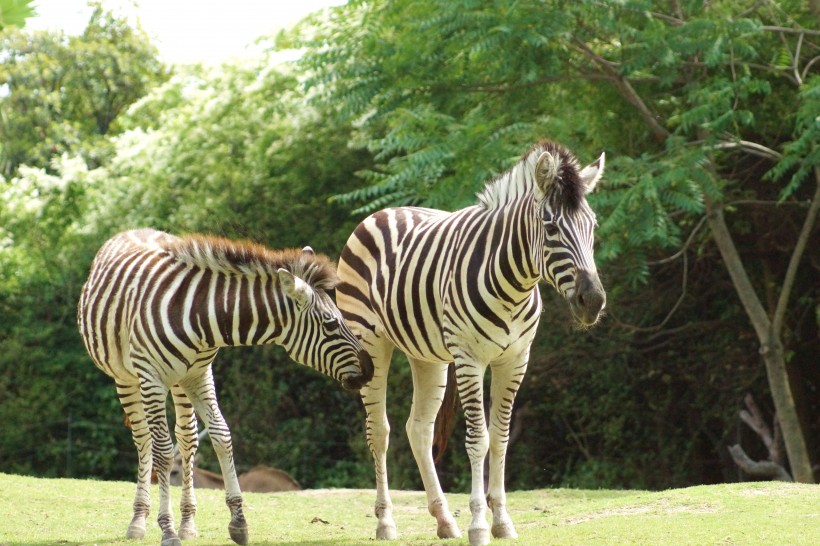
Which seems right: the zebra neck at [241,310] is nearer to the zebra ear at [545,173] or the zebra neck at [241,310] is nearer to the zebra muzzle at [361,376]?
the zebra muzzle at [361,376]

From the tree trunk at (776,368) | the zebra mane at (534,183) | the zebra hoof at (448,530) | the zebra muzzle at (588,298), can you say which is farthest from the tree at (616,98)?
the zebra muzzle at (588,298)

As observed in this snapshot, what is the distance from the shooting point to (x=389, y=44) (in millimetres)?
11352

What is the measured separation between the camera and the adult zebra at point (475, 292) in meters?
6.03

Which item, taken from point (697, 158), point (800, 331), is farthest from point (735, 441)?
point (697, 158)

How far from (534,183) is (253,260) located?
6.05 ft

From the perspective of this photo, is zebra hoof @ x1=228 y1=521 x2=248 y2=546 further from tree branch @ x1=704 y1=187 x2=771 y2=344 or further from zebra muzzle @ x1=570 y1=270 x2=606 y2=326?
tree branch @ x1=704 y1=187 x2=771 y2=344

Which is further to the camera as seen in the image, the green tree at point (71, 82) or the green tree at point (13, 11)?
the green tree at point (71, 82)

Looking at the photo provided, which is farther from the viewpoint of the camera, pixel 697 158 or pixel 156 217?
pixel 156 217

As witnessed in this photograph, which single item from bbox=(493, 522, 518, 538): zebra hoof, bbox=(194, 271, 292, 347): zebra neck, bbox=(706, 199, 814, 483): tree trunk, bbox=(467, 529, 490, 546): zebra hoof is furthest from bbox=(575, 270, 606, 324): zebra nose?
bbox=(706, 199, 814, 483): tree trunk

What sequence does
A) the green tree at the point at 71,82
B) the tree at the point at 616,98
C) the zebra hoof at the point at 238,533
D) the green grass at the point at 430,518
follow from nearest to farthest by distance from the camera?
the green grass at the point at 430,518, the zebra hoof at the point at 238,533, the tree at the point at 616,98, the green tree at the point at 71,82

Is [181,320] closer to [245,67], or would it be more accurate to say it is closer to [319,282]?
[319,282]

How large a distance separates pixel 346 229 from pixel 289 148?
5.54 feet

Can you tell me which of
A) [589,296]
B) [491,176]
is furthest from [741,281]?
[589,296]

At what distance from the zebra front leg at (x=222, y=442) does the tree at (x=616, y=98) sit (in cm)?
415
